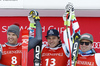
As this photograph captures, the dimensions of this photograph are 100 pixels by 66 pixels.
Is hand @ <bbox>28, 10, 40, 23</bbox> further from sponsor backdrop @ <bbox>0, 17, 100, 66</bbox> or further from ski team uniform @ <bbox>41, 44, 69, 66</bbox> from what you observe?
sponsor backdrop @ <bbox>0, 17, 100, 66</bbox>

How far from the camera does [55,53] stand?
124 inches

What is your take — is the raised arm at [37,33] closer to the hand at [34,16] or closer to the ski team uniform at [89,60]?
the hand at [34,16]

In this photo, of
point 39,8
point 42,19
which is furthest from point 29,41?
point 42,19

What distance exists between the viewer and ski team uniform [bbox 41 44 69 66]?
307 cm

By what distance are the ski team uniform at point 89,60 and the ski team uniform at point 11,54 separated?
1.02 m

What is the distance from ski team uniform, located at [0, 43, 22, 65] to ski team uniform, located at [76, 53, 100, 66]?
102 centimetres

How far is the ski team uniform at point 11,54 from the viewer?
3.05 m

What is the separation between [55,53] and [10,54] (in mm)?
780

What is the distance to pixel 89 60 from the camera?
2951 mm

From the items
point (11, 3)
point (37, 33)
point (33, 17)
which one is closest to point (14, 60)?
point (37, 33)

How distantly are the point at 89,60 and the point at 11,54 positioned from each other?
52.2 inches

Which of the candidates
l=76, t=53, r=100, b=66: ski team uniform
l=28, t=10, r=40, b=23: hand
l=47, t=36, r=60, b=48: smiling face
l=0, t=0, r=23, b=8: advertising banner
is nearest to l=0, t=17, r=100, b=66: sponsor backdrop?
l=0, t=0, r=23, b=8: advertising banner

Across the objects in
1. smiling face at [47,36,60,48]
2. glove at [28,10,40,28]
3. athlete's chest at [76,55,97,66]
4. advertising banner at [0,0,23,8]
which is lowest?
athlete's chest at [76,55,97,66]

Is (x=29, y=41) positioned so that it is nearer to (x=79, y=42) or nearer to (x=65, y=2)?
(x=79, y=42)
